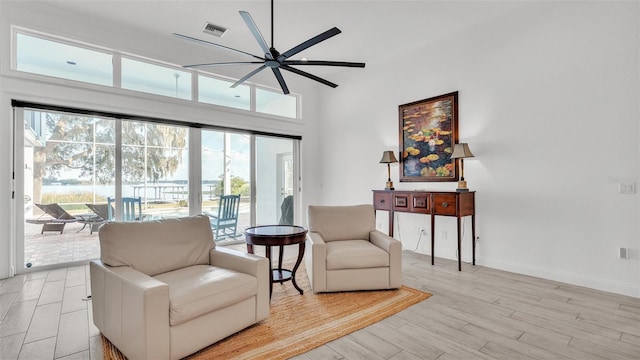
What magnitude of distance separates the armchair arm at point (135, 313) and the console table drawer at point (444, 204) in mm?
3146

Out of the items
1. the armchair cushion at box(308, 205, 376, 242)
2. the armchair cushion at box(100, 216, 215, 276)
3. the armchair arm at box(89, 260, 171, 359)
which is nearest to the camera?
the armchair arm at box(89, 260, 171, 359)

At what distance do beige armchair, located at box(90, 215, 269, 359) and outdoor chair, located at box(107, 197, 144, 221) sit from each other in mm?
2292

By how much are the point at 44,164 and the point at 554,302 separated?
5762 mm

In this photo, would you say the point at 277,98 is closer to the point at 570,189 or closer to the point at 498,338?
the point at 570,189

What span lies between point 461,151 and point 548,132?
90 cm

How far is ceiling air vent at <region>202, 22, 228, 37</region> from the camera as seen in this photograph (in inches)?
158

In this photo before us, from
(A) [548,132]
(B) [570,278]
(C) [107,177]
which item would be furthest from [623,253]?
(C) [107,177]

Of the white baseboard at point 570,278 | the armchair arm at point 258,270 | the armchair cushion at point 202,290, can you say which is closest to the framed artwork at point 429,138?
the white baseboard at point 570,278

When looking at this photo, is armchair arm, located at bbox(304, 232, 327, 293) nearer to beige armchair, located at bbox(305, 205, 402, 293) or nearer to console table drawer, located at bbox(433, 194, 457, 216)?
beige armchair, located at bbox(305, 205, 402, 293)

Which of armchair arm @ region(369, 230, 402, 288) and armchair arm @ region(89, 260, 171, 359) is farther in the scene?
armchair arm @ region(369, 230, 402, 288)

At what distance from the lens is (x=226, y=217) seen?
516 centimetres

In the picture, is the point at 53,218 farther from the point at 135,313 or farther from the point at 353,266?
the point at 353,266

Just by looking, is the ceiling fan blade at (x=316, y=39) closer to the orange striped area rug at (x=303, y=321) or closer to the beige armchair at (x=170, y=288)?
the beige armchair at (x=170, y=288)

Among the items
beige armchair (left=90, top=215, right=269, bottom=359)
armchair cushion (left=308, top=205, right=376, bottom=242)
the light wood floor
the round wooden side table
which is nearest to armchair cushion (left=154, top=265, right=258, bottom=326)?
beige armchair (left=90, top=215, right=269, bottom=359)
